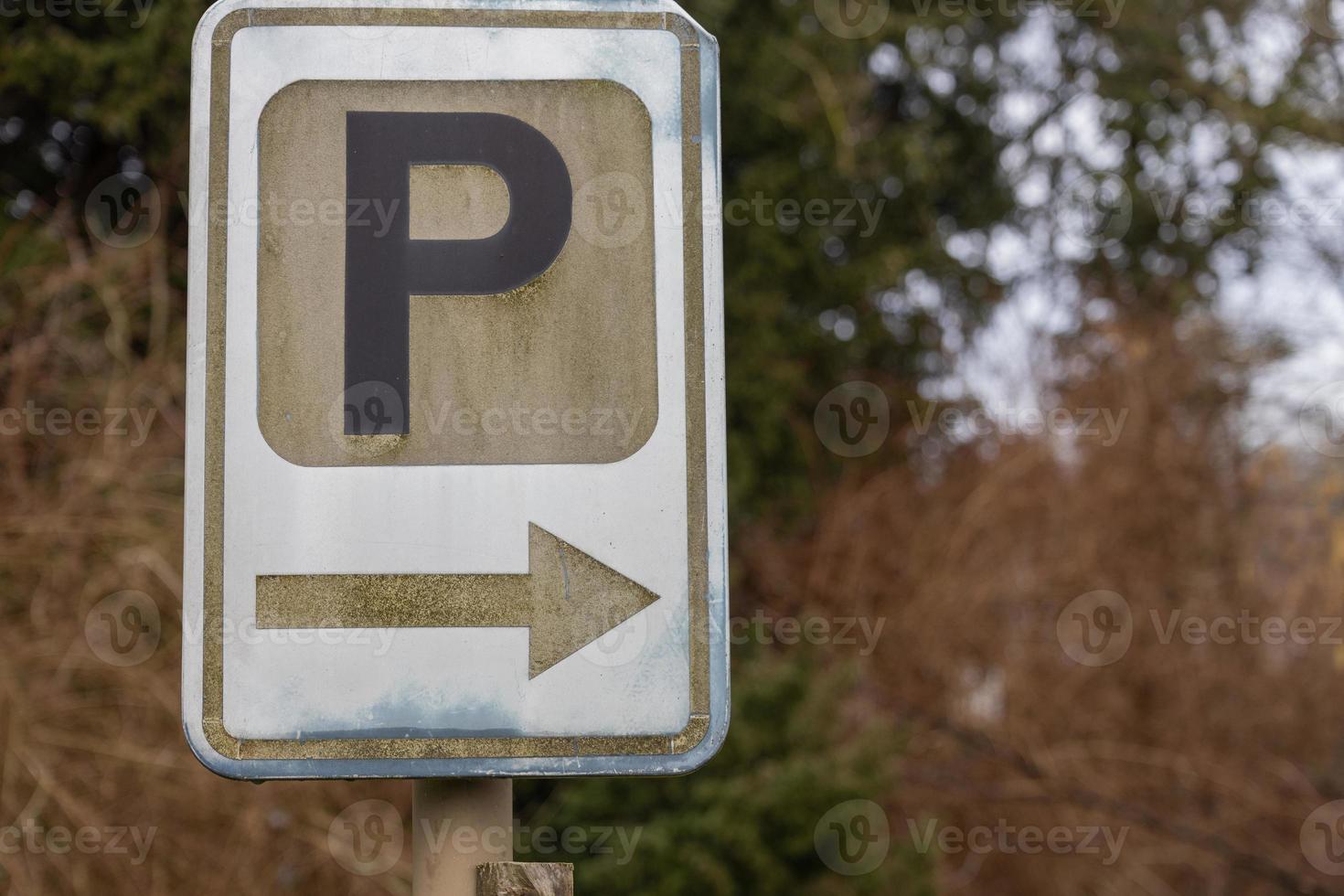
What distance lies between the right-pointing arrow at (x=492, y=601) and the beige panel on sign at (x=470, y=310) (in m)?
0.11

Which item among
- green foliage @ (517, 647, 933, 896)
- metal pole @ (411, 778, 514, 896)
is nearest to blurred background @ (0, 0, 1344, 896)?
green foliage @ (517, 647, 933, 896)

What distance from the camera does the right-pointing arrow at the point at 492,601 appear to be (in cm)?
125

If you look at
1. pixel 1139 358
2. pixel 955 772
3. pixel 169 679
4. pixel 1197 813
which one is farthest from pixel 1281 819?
pixel 169 679

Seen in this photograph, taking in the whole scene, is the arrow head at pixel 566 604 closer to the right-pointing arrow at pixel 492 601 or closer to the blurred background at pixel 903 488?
the right-pointing arrow at pixel 492 601

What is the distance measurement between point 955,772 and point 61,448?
4.70 metres

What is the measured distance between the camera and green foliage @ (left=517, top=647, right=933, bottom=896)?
4.65 metres

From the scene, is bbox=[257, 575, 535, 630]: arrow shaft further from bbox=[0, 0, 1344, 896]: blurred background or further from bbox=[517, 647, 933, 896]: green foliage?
bbox=[517, 647, 933, 896]: green foliage

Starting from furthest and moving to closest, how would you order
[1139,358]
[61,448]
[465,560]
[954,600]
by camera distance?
1. [1139,358]
2. [954,600]
3. [61,448]
4. [465,560]

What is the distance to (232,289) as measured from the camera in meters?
1.30

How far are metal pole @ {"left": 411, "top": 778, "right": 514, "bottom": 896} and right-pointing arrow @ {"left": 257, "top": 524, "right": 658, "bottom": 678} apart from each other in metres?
0.14

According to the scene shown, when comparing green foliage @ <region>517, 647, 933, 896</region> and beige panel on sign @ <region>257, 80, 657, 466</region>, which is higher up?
beige panel on sign @ <region>257, 80, 657, 466</region>

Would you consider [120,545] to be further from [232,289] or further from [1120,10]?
[1120,10]

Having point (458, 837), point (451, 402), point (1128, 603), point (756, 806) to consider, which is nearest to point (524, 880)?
point (458, 837)

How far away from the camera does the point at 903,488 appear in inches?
357
